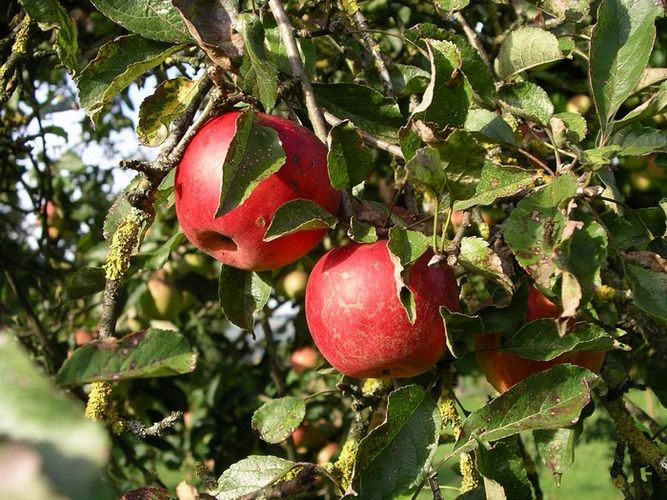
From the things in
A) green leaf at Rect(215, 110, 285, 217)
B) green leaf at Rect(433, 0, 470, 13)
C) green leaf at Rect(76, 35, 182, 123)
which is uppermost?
green leaf at Rect(76, 35, 182, 123)

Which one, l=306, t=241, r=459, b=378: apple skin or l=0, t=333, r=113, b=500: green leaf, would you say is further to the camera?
l=306, t=241, r=459, b=378: apple skin

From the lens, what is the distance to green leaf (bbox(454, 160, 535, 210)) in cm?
83

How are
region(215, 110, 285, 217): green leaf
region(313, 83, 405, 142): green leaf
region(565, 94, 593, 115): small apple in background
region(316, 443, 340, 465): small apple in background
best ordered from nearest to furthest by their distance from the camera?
region(215, 110, 285, 217): green leaf, region(313, 83, 405, 142): green leaf, region(565, 94, 593, 115): small apple in background, region(316, 443, 340, 465): small apple in background

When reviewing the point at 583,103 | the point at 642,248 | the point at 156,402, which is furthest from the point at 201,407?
the point at 642,248

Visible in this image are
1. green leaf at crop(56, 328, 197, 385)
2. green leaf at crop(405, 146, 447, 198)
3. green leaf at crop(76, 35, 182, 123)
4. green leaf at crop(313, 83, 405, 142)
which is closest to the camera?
green leaf at crop(56, 328, 197, 385)

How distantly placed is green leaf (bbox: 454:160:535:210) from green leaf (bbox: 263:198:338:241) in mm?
145

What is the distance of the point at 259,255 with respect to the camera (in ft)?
3.10

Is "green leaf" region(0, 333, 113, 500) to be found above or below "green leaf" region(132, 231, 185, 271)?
above

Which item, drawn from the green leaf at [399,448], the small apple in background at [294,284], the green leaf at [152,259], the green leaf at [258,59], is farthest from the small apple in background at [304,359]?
the green leaf at [258,59]

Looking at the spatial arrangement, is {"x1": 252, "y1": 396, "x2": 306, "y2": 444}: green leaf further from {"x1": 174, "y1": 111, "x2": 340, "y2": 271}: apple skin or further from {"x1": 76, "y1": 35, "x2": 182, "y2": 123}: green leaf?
{"x1": 76, "y1": 35, "x2": 182, "y2": 123}: green leaf

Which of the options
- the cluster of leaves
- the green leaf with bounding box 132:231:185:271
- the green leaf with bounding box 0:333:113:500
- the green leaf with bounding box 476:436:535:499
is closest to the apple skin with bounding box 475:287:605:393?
the cluster of leaves

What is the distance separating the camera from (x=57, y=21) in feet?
3.28

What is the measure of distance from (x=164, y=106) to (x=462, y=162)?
397mm

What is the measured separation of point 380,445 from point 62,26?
66 cm
